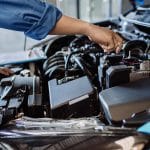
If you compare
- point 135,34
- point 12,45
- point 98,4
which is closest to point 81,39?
point 135,34

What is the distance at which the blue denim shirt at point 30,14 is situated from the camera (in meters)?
1.13

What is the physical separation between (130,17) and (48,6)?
4.03 feet

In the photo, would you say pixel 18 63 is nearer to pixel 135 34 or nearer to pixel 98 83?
pixel 98 83

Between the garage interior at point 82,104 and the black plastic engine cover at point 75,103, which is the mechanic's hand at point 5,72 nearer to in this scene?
the garage interior at point 82,104

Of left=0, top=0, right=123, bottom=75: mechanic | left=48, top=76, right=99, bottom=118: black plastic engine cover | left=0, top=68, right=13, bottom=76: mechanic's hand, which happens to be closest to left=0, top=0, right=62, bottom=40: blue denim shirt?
left=0, top=0, right=123, bottom=75: mechanic

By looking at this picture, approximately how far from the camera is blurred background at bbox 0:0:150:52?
3.82 metres

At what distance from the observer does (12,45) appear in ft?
13.3

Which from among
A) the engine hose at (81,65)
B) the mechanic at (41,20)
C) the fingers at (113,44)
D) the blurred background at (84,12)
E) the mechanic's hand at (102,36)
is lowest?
the blurred background at (84,12)

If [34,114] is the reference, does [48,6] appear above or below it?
above

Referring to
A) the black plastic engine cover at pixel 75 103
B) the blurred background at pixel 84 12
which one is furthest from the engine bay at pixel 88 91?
the blurred background at pixel 84 12

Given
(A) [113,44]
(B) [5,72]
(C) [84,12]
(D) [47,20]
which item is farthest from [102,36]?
(C) [84,12]

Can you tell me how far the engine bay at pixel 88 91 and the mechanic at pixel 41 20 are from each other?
0.14 metres

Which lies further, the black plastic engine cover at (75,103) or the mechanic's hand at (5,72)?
the mechanic's hand at (5,72)

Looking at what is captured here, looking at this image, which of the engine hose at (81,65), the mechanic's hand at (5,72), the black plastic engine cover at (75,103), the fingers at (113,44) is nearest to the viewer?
the black plastic engine cover at (75,103)
